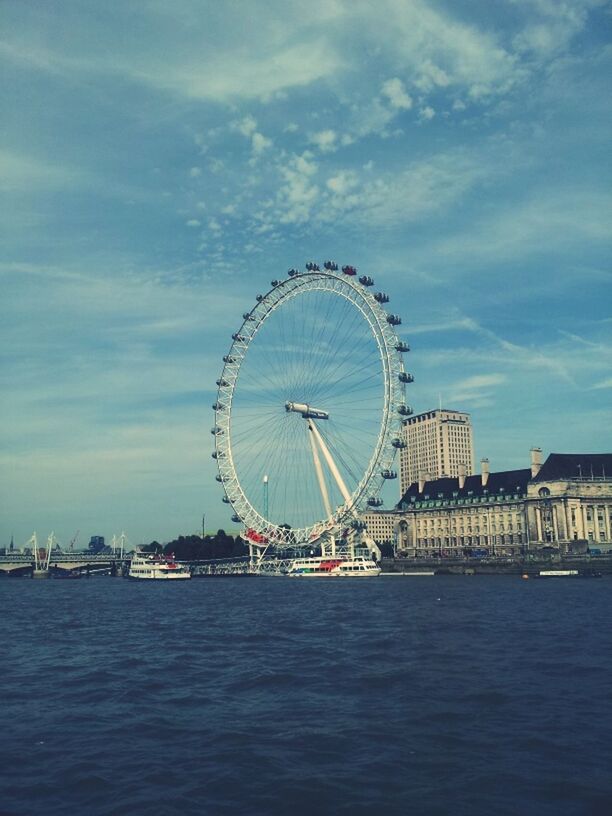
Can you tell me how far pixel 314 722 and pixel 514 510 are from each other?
5199 inches

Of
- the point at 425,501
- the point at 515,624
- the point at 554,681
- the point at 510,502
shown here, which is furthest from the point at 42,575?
the point at 554,681

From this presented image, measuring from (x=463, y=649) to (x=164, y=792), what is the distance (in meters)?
18.7

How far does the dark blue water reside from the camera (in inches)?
539

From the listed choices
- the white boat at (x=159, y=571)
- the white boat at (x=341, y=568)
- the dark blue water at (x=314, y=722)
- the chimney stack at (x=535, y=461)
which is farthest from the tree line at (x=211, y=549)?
the dark blue water at (x=314, y=722)

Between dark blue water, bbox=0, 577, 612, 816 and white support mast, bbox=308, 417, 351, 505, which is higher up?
white support mast, bbox=308, 417, 351, 505

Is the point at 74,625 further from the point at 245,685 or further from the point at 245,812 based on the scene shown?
the point at 245,812

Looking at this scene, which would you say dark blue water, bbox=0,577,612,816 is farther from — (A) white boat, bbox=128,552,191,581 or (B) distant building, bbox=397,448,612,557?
(B) distant building, bbox=397,448,612,557

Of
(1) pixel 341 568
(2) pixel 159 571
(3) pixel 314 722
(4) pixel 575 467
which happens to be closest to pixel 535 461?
(4) pixel 575 467

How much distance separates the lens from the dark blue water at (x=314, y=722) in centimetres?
1370

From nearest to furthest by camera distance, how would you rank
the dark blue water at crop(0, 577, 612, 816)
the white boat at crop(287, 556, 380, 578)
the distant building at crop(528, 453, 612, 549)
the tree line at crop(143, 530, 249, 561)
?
the dark blue water at crop(0, 577, 612, 816) → the white boat at crop(287, 556, 380, 578) → the distant building at crop(528, 453, 612, 549) → the tree line at crop(143, 530, 249, 561)

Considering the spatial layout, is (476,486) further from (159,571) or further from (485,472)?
(159,571)

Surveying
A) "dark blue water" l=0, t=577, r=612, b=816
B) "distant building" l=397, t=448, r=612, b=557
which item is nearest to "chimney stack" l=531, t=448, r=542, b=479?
"distant building" l=397, t=448, r=612, b=557

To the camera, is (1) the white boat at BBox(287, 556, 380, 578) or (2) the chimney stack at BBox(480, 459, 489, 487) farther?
(2) the chimney stack at BBox(480, 459, 489, 487)

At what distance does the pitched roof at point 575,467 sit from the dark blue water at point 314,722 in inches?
4021
